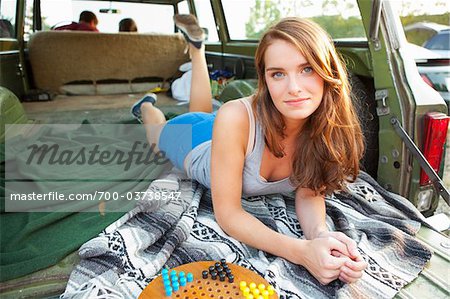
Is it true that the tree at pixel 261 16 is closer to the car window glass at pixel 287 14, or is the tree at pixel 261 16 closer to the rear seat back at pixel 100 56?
the car window glass at pixel 287 14

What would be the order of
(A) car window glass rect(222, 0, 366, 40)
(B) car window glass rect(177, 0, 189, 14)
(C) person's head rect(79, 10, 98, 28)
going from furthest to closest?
(B) car window glass rect(177, 0, 189, 14) < (C) person's head rect(79, 10, 98, 28) < (A) car window glass rect(222, 0, 366, 40)

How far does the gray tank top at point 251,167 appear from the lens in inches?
49.7

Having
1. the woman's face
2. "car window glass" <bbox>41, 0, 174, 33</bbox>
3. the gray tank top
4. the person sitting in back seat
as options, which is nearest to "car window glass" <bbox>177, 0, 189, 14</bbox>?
"car window glass" <bbox>41, 0, 174, 33</bbox>

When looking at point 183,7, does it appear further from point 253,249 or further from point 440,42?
point 253,249

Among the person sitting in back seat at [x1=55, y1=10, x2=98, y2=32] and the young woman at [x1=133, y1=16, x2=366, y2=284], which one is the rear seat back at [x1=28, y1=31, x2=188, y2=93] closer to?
the person sitting in back seat at [x1=55, y1=10, x2=98, y2=32]

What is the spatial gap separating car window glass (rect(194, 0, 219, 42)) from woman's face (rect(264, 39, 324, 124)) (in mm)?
3150

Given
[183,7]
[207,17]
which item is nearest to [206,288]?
[207,17]

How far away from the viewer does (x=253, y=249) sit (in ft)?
4.14

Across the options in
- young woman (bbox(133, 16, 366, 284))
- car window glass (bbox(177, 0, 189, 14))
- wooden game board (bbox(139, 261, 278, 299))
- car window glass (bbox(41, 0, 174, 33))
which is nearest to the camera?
wooden game board (bbox(139, 261, 278, 299))

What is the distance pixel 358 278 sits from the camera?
1.04m

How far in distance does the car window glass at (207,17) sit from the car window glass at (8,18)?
5.98 ft

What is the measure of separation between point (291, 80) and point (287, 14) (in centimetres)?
214

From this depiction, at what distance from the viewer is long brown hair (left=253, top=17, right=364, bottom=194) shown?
3.55 ft

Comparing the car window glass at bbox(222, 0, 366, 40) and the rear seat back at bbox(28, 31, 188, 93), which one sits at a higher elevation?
the car window glass at bbox(222, 0, 366, 40)
